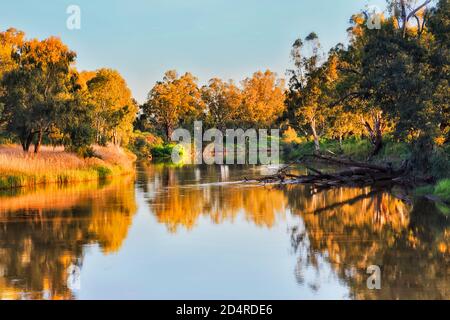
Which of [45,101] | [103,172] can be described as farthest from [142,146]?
[45,101]

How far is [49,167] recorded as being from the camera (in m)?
37.0

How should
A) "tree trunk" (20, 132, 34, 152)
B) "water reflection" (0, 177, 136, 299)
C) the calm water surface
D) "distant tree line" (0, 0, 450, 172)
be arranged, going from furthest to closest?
1. "tree trunk" (20, 132, 34, 152)
2. "distant tree line" (0, 0, 450, 172)
3. "water reflection" (0, 177, 136, 299)
4. the calm water surface

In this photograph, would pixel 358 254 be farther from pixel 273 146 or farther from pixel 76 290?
pixel 273 146

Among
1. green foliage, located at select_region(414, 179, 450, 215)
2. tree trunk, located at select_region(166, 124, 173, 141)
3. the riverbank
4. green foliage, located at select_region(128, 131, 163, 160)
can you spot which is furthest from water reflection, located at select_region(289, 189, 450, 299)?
tree trunk, located at select_region(166, 124, 173, 141)

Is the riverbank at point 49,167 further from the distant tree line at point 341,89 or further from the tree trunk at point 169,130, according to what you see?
the tree trunk at point 169,130

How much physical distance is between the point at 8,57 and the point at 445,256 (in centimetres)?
4595

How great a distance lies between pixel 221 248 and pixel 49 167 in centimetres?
2427

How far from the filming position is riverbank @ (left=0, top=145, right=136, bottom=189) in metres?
33.7

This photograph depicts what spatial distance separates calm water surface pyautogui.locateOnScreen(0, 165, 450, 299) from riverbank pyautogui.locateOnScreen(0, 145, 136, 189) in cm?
706

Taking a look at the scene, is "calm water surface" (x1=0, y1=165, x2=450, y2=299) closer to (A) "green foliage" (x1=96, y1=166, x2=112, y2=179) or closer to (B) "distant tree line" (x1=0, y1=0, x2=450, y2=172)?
(B) "distant tree line" (x1=0, y1=0, x2=450, y2=172)

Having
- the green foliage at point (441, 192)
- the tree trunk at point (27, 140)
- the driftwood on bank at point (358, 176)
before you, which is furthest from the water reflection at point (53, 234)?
the green foliage at point (441, 192)

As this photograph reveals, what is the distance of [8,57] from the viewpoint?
5134 centimetres

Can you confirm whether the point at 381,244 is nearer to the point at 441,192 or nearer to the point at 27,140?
the point at 441,192
